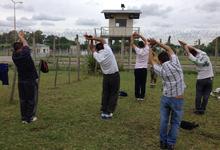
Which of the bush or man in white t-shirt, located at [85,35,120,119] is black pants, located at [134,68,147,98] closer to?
man in white t-shirt, located at [85,35,120,119]

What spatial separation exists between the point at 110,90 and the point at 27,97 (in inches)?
75.7

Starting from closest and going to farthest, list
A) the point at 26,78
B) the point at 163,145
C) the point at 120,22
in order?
the point at 163,145 < the point at 26,78 < the point at 120,22

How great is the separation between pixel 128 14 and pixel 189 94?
2923cm

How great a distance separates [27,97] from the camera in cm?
863

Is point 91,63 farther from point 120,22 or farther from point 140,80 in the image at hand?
point 120,22

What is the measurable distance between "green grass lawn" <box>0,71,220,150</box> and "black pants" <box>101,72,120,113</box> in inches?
12.5

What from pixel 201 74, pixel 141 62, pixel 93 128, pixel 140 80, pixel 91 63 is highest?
pixel 141 62

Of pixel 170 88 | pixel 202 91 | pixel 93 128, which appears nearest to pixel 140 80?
pixel 202 91

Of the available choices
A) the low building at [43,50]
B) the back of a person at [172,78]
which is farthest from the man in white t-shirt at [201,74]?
the low building at [43,50]

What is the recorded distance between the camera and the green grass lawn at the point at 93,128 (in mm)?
7199

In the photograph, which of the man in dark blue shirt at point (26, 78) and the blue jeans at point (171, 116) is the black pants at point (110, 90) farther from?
the blue jeans at point (171, 116)

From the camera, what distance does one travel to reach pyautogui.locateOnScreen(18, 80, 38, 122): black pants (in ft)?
28.0

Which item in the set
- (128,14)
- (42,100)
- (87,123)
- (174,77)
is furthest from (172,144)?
(128,14)

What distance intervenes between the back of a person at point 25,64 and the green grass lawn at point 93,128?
3.47 feet
